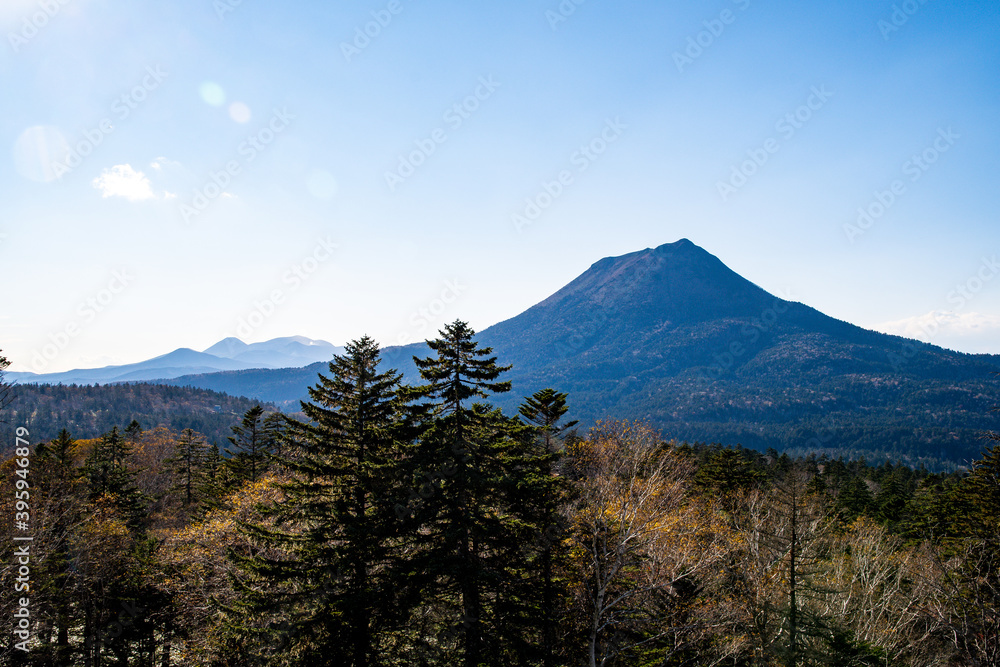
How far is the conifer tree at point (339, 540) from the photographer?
16656mm

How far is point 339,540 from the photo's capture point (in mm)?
17500

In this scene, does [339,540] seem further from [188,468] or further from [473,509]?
[188,468]

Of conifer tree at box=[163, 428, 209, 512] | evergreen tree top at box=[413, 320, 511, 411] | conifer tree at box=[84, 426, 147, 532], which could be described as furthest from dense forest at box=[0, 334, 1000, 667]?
conifer tree at box=[163, 428, 209, 512]

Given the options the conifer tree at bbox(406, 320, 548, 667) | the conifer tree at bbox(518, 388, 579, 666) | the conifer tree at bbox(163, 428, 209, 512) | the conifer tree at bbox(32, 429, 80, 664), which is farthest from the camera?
the conifer tree at bbox(163, 428, 209, 512)

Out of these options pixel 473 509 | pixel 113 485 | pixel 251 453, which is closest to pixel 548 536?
pixel 473 509

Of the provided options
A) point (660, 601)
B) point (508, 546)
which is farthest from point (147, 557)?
point (660, 601)

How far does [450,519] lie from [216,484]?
993 inches

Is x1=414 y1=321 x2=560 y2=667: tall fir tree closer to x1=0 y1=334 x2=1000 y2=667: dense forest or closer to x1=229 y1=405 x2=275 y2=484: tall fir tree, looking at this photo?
x1=0 y1=334 x2=1000 y2=667: dense forest

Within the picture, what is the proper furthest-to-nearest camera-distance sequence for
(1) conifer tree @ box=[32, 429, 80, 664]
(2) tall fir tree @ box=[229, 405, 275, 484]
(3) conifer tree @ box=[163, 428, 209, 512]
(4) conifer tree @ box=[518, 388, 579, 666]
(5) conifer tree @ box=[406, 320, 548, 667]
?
(3) conifer tree @ box=[163, 428, 209, 512] → (2) tall fir tree @ box=[229, 405, 275, 484] → (1) conifer tree @ box=[32, 429, 80, 664] → (4) conifer tree @ box=[518, 388, 579, 666] → (5) conifer tree @ box=[406, 320, 548, 667]

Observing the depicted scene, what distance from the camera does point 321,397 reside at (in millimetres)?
18234

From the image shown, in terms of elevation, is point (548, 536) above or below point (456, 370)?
below

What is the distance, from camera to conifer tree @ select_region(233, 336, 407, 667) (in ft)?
54.6

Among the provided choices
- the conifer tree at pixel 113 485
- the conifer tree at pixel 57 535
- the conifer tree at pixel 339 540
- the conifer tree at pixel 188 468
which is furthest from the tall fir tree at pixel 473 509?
the conifer tree at pixel 188 468

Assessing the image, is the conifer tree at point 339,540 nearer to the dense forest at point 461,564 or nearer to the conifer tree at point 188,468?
the dense forest at point 461,564
